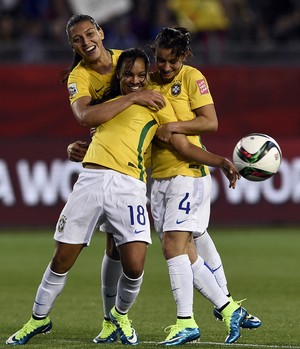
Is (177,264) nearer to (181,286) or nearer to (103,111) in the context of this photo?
(181,286)

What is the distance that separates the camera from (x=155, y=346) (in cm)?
790

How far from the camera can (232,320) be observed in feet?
26.9

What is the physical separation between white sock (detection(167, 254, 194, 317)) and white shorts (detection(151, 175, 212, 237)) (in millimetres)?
250

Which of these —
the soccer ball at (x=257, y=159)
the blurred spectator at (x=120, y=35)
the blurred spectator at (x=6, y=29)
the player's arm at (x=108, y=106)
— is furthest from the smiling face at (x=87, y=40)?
the blurred spectator at (x=6, y=29)

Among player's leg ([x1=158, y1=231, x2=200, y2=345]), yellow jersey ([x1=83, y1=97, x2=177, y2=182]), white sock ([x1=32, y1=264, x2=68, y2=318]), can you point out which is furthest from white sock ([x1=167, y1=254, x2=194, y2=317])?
white sock ([x1=32, y1=264, x2=68, y2=318])

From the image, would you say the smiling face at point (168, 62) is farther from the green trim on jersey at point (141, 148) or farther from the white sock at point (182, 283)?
the white sock at point (182, 283)

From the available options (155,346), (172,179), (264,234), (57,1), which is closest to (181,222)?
(172,179)

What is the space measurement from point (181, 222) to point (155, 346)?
941mm

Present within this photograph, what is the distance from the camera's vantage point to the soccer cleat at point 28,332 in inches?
316

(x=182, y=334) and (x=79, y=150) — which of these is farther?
(x=79, y=150)

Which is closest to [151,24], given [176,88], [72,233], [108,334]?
[176,88]

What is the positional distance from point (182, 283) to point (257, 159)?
110 centimetres

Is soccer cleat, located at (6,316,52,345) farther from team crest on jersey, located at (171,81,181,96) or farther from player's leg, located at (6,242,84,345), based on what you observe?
team crest on jersey, located at (171,81,181,96)

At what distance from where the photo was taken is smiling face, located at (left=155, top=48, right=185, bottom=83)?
8086 millimetres
